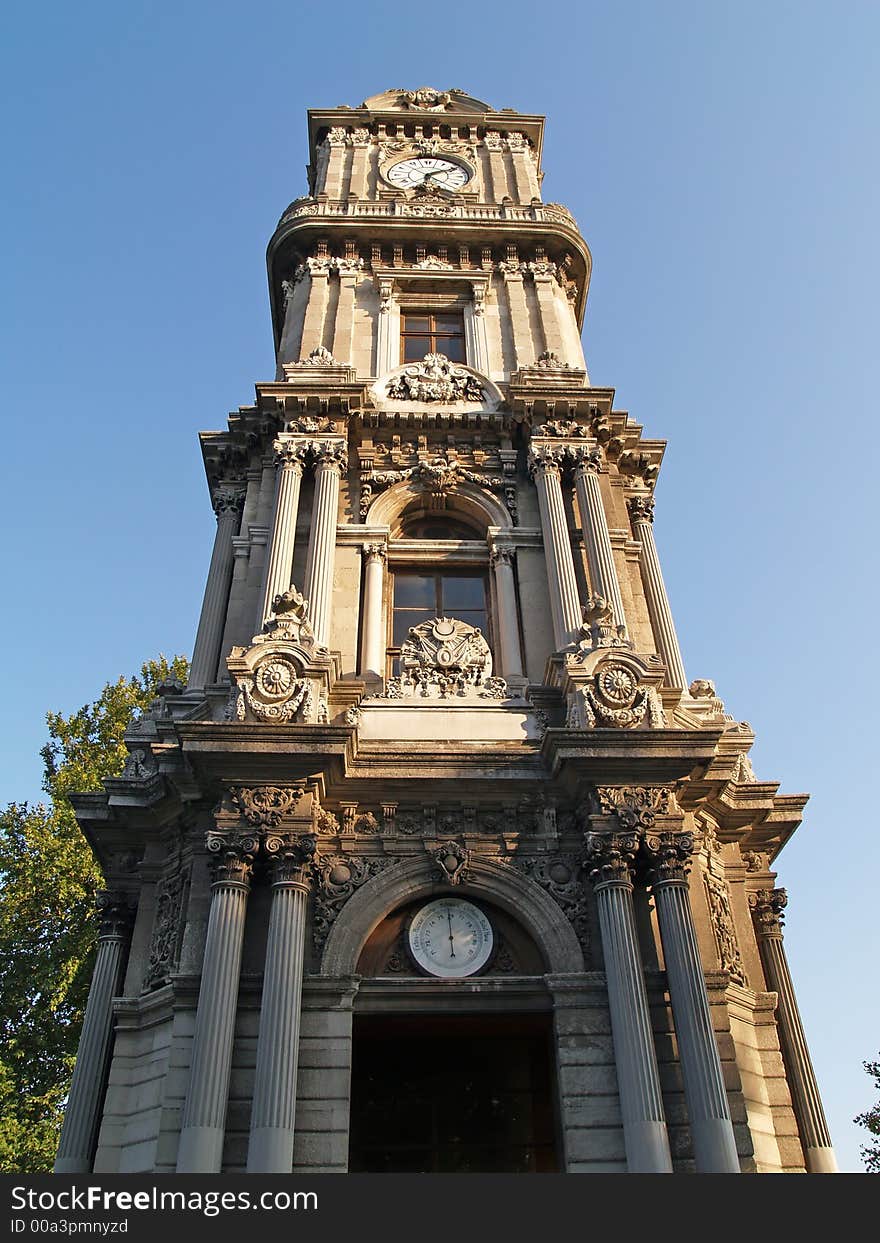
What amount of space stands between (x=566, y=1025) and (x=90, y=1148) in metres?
6.96

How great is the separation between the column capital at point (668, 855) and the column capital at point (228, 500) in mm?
10603

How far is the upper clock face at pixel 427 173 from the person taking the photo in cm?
2672

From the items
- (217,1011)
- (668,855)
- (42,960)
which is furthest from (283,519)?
(42,960)

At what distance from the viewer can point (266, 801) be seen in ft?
43.1

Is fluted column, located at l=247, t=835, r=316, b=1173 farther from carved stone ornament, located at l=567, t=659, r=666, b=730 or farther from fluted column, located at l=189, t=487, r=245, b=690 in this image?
fluted column, located at l=189, t=487, r=245, b=690

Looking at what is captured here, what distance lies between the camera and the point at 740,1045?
13.3 meters

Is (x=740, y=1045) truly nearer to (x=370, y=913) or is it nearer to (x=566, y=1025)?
(x=566, y=1025)

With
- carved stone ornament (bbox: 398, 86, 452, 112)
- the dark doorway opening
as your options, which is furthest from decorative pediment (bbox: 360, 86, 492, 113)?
the dark doorway opening

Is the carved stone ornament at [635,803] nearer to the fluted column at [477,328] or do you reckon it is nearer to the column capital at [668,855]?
the column capital at [668,855]

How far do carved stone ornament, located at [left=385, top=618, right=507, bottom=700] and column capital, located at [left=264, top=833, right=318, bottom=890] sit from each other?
3.40m

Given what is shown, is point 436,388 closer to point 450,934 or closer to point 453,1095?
point 450,934

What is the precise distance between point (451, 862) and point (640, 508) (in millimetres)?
9577

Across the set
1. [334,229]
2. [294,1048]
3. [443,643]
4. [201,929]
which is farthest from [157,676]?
[294,1048]

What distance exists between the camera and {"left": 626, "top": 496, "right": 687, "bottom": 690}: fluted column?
1777cm
